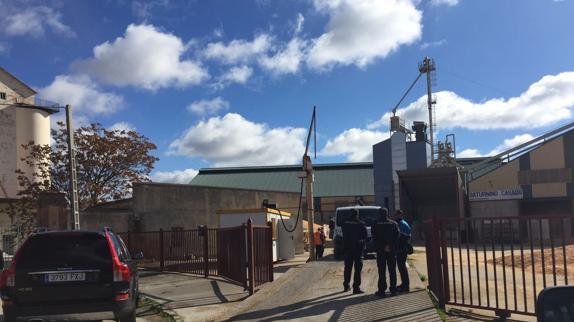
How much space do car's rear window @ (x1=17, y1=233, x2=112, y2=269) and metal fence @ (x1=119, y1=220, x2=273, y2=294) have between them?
433 cm

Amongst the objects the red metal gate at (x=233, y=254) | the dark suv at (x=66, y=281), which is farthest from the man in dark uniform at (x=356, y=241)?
the dark suv at (x=66, y=281)

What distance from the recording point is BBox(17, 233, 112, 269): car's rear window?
7.94 meters

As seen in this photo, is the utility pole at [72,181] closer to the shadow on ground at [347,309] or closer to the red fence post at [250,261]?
the red fence post at [250,261]

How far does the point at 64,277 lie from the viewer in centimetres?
788

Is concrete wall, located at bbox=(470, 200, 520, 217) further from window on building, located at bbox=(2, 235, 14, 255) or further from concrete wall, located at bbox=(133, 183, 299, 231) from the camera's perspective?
window on building, located at bbox=(2, 235, 14, 255)

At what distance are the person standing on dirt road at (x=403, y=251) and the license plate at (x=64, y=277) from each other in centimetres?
581

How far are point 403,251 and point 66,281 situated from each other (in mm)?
6250

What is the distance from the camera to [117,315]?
7.91 meters

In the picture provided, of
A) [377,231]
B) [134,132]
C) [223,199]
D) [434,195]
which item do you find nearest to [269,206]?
[223,199]

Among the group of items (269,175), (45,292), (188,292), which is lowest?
(188,292)

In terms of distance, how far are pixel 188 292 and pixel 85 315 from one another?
564 cm

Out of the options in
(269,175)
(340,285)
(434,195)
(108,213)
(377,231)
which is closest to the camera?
(377,231)

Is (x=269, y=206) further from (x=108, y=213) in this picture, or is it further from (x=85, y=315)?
(x=85, y=315)

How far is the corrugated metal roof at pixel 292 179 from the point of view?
68.8 m
